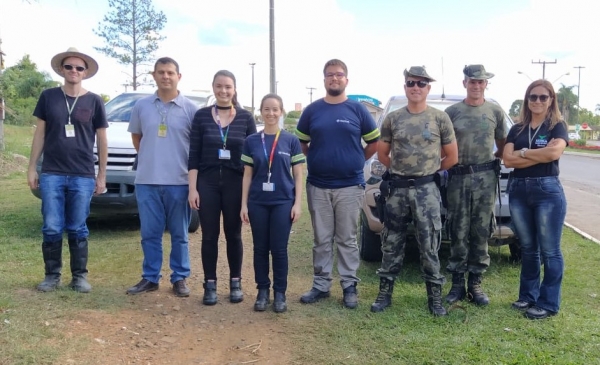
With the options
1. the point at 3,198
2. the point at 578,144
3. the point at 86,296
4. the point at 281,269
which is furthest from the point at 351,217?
the point at 578,144

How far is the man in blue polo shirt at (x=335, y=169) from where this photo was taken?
427cm

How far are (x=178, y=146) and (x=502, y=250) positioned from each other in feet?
13.5

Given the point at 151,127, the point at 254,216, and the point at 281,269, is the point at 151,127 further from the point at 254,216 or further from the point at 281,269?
the point at 281,269

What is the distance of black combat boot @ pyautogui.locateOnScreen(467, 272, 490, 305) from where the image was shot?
4.48 meters

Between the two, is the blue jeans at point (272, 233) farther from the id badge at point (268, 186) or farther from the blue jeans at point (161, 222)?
the blue jeans at point (161, 222)

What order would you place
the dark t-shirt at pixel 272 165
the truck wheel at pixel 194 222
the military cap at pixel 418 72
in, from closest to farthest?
1. the military cap at pixel 418 72
2. the dark t-shirt at pixel 272 165
3. the truck wheel at pixel 194 222

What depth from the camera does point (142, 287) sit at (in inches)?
183

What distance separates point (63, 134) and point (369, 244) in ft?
10.5

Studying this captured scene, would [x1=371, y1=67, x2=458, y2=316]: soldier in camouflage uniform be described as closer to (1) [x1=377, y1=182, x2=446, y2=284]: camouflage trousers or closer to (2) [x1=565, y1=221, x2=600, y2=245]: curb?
(1) [x1=377, y1=182, x2=446, y2=284]: camouflage trousers

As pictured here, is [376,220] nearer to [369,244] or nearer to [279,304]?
[369,244]

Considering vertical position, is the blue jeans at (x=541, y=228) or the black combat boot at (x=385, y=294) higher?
the blue jeans at (x=541, y=228)

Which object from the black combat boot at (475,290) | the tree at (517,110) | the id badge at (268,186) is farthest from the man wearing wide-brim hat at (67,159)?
the tree at (517,110)

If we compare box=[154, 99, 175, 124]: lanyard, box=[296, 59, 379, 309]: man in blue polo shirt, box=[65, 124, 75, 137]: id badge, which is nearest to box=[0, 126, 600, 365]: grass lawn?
box=[296, 59, 379, 309]: man in blue polo shirt

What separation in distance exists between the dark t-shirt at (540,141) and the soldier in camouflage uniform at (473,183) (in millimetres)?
264
